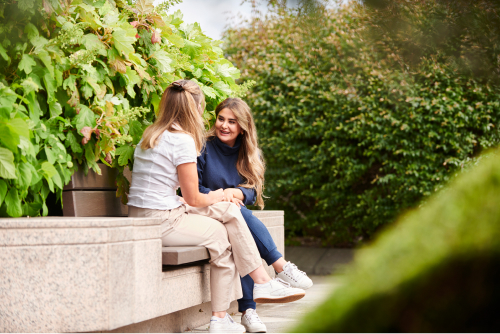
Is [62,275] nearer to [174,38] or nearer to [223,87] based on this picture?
[174,38]

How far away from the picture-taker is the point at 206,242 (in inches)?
125

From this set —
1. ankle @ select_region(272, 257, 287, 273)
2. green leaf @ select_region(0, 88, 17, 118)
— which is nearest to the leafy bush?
ankle @ select_region(272, 257, 287, 273)

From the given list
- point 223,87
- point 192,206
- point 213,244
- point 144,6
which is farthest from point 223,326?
point 144,6

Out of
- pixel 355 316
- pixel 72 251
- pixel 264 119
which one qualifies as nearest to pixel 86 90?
pixel 72 251

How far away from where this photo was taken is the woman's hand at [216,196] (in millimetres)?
3417

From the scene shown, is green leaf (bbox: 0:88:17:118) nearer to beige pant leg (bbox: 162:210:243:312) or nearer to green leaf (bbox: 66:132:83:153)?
green leaf (bbox: 66:132:83:153)

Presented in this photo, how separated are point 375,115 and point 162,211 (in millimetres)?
4621

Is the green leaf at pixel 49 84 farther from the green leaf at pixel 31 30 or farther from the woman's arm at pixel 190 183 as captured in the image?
the woman's arm at pixel 190 183

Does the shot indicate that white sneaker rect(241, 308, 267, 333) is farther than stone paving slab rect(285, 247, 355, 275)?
No

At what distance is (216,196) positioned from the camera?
349cm

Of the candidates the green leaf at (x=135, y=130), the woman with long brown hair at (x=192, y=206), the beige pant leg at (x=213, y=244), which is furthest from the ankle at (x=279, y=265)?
the green leaf at (x=135, y=130)

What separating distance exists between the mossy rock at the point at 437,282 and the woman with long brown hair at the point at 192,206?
2397mm

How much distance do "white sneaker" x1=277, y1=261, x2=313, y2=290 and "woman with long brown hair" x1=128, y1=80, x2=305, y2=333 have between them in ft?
0.69

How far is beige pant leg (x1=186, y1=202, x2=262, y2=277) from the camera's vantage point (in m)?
3.26
